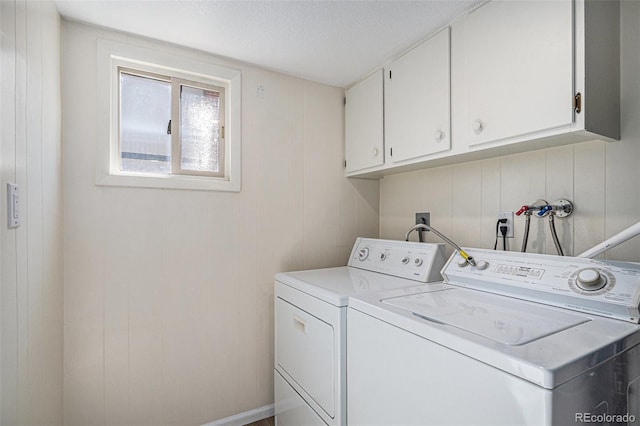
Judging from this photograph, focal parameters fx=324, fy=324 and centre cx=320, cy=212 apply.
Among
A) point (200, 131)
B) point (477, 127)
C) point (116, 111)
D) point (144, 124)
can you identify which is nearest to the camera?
point (477, 127)

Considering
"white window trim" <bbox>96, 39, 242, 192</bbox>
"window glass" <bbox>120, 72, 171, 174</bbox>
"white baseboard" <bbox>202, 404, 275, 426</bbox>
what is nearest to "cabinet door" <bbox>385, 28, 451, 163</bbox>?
"white window trim" <bbox>96, 39, 242, 192</bbox>

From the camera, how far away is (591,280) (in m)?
1.05

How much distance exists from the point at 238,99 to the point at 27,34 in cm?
107

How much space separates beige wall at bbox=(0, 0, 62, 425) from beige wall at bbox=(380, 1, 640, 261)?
186cm

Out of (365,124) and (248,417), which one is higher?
(365,124)

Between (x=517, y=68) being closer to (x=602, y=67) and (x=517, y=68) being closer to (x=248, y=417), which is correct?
(x=602, y=67)

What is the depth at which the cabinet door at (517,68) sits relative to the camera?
1122 millimetres

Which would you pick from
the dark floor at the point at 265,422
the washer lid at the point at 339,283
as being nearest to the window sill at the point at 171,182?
the washer lid at the point at 339,283

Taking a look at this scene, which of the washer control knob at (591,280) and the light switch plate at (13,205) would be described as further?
the washer control knob at (591,280)

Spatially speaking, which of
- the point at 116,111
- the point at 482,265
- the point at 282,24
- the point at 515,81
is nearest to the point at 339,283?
the point at 482,265

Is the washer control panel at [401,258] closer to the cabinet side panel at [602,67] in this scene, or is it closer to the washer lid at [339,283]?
the washer lid at [339,283]

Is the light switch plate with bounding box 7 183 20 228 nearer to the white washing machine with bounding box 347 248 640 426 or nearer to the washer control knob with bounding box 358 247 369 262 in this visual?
the white washing machine with bounding box 347 248 640 426

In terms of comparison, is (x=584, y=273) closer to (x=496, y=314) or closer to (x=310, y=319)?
(x=496, y=314)

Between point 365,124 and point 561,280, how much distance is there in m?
1.38
